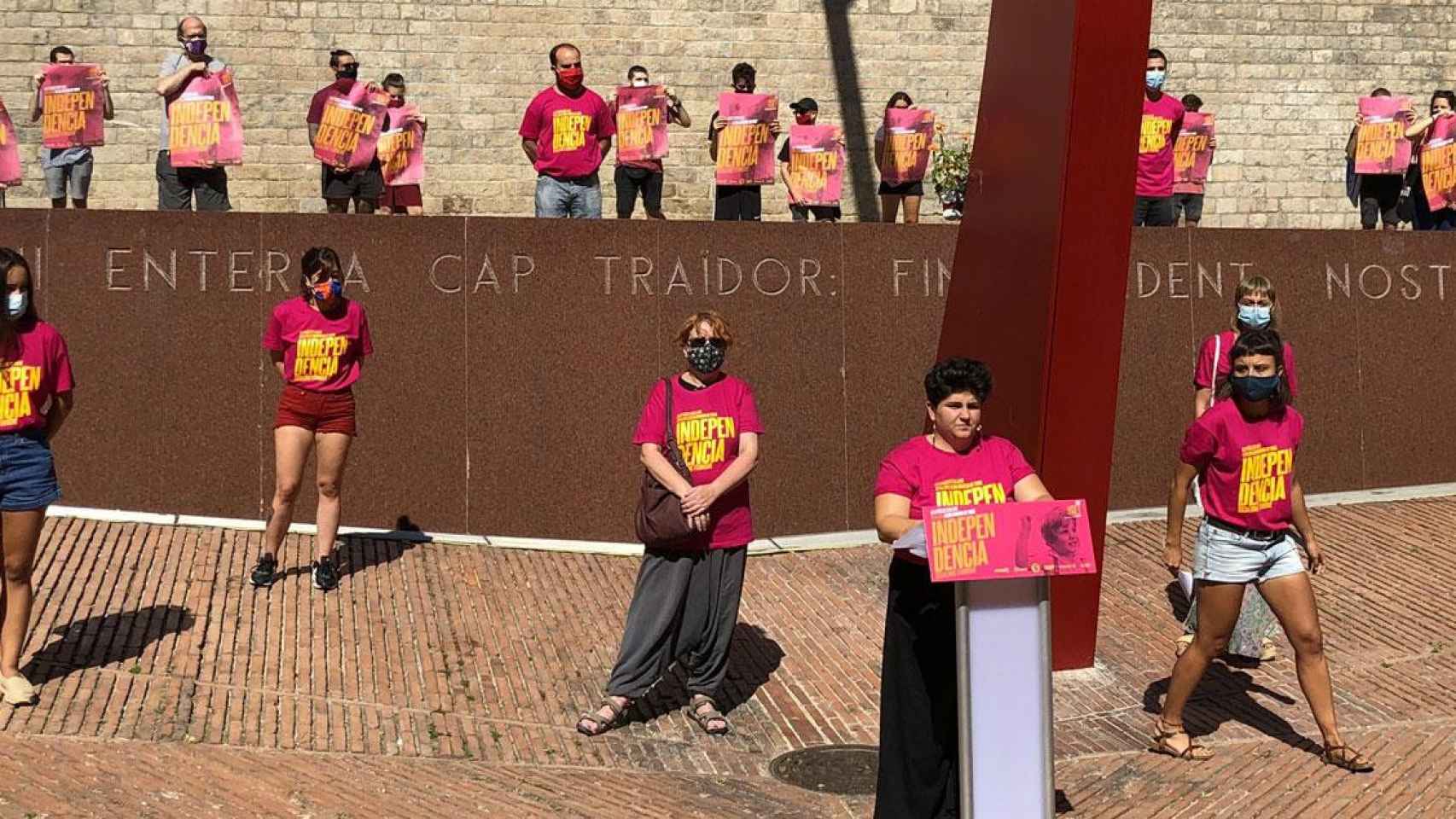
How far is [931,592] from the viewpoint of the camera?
669 cm

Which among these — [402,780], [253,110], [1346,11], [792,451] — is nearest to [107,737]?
[402,780]

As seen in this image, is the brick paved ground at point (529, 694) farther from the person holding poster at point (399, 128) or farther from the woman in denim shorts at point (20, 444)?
the person holding poster at point (399, 128)

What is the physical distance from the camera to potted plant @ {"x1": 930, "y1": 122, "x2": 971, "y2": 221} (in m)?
22.2

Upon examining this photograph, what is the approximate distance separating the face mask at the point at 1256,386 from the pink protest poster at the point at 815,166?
8095mm

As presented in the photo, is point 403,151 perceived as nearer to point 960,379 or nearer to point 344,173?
point 344,173

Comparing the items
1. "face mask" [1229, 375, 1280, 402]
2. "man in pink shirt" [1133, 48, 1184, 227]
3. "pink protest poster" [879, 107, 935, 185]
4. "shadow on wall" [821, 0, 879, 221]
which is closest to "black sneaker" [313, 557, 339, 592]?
"face mask" [1229, 375, 1280, 402]

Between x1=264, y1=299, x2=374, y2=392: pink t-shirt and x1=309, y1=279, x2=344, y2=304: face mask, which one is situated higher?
x1=309, y1=279, x2=344, y2=304: face mask

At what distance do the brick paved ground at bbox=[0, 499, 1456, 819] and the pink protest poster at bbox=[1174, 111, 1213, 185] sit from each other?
5.10 metres

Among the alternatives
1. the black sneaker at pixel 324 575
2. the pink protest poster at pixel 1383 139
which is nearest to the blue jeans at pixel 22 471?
the black sneaker at pixel 324 575

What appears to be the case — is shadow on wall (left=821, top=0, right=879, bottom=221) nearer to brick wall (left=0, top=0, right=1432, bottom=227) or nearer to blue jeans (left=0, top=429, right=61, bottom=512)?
brick wall (left=0, top=0, right=1432, bottom=227)

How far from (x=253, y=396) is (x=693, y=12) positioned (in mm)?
11981

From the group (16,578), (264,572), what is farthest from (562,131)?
(16,578)

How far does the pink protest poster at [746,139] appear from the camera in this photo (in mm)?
15148

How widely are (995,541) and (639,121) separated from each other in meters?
9.84
